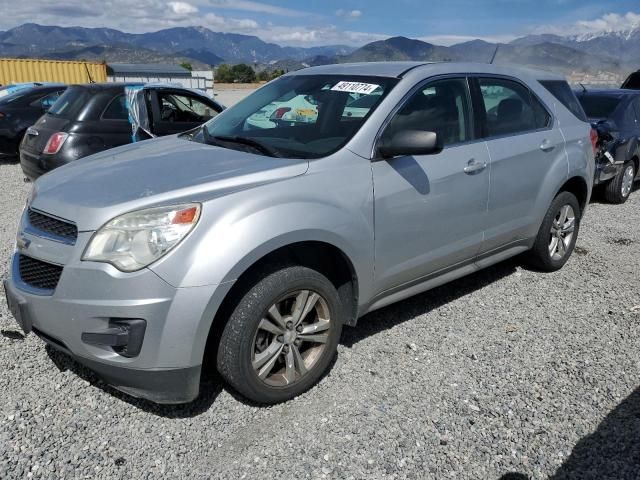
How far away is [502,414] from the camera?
294 centimetres

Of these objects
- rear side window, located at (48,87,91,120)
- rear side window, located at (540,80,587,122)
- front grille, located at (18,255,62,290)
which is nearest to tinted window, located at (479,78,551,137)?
rear side window, located at (540,80,587,122)

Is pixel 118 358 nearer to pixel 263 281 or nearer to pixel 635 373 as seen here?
pixel 263 281

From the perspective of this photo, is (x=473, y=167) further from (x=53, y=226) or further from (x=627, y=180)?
(x=627, y=180)

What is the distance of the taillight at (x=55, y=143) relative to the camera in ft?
22.6

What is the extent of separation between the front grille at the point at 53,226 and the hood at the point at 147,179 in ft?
0.13

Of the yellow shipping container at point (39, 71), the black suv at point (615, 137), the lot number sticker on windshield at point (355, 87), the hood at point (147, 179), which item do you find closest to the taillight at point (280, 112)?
the lot number sticker on windshield at point (355, 87)

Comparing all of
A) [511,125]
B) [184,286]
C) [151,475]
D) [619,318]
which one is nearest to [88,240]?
[184,286]

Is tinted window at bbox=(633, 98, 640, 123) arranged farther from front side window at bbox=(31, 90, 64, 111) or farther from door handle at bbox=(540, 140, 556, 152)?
front side window at bbox=(31, 90, 64, 111)

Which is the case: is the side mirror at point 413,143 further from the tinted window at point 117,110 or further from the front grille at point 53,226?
the tinted window at point 117,110

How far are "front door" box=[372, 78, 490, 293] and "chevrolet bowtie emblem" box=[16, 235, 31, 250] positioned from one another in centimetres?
181

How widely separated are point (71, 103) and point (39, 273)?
18.2ft

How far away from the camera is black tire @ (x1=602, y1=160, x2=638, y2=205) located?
7852mm

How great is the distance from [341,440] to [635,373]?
76.8 inches

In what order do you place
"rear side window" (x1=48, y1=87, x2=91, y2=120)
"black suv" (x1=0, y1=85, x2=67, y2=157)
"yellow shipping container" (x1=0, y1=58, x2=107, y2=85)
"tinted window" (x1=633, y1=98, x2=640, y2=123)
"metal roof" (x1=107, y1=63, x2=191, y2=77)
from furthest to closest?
"metal roof" (x1=107, y1=63, x2=191, y2=77)
"yellow shipping container" (x1=0, y1=58, x2=107, y2=85)
"black suv" (x1=0, y1=85, x2=67, y2=157)
"tinted window" (x1=633, y1=98, x2=640, y2=123)
"rear side window" (x1=48, y1=87, x2=91, y2=120)
